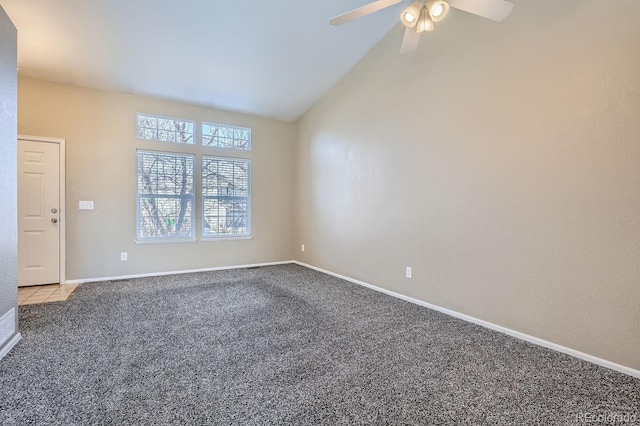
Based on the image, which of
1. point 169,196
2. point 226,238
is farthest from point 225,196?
point 169,196

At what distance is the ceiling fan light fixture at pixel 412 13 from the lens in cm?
221

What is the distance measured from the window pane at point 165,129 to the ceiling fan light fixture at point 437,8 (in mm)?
4045

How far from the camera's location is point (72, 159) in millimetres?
4125

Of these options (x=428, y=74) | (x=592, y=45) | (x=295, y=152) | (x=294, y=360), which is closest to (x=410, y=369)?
(x=294, y=360)

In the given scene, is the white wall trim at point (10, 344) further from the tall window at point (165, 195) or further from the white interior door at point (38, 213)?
the tall window at point (165, 195)

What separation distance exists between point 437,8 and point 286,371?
274 cm

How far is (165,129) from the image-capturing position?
472cm

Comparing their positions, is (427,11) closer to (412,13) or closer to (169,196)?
(412,13)

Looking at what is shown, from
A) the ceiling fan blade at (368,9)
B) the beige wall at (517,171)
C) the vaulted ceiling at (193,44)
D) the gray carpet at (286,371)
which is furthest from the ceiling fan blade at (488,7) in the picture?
the gray carpet at (286,371)

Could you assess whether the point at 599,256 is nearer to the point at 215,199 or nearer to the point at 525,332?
the point at 525,332

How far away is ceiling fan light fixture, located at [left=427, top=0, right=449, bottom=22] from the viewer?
207 centimetres

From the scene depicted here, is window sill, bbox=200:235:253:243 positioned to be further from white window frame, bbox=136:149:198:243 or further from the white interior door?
the white interior door

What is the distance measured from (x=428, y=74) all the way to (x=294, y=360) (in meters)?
3.16

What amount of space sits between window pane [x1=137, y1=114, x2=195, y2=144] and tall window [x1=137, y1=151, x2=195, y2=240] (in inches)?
10.0
